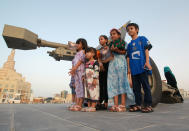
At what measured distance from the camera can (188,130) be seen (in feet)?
1.83

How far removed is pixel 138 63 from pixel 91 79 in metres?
0.76

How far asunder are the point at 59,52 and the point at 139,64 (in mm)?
4341

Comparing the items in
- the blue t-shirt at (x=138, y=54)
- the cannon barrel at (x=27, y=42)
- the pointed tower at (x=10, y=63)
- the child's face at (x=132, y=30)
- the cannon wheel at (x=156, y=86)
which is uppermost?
the pointed tower at (x=10, y=63)

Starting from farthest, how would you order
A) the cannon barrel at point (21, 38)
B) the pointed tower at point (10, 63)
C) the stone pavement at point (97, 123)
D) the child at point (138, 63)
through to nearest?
the pointed tower at point (10, 63) < the cannon barrel at point (21, 38) < the child at point (138, 63) < the stone pavement at point (97, 123)

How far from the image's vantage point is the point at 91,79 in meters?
1.89

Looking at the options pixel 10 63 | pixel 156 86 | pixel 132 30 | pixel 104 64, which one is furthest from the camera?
pixel 10 63

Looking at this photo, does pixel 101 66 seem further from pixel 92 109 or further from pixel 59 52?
pixel 59 52

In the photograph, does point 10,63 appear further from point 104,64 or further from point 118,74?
point 118,74

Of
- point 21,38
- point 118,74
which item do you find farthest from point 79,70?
point 21,38

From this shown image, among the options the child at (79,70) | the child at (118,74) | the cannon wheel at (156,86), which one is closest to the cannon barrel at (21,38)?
the child at (79,70)

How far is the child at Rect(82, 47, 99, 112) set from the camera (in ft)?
5.98

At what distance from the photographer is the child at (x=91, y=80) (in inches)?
71.7

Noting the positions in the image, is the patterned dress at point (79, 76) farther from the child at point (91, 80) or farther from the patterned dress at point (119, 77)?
the patterned dress at point (119, 77)

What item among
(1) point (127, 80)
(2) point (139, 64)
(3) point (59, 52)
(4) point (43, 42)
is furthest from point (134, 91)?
(4) point (43, 42)
